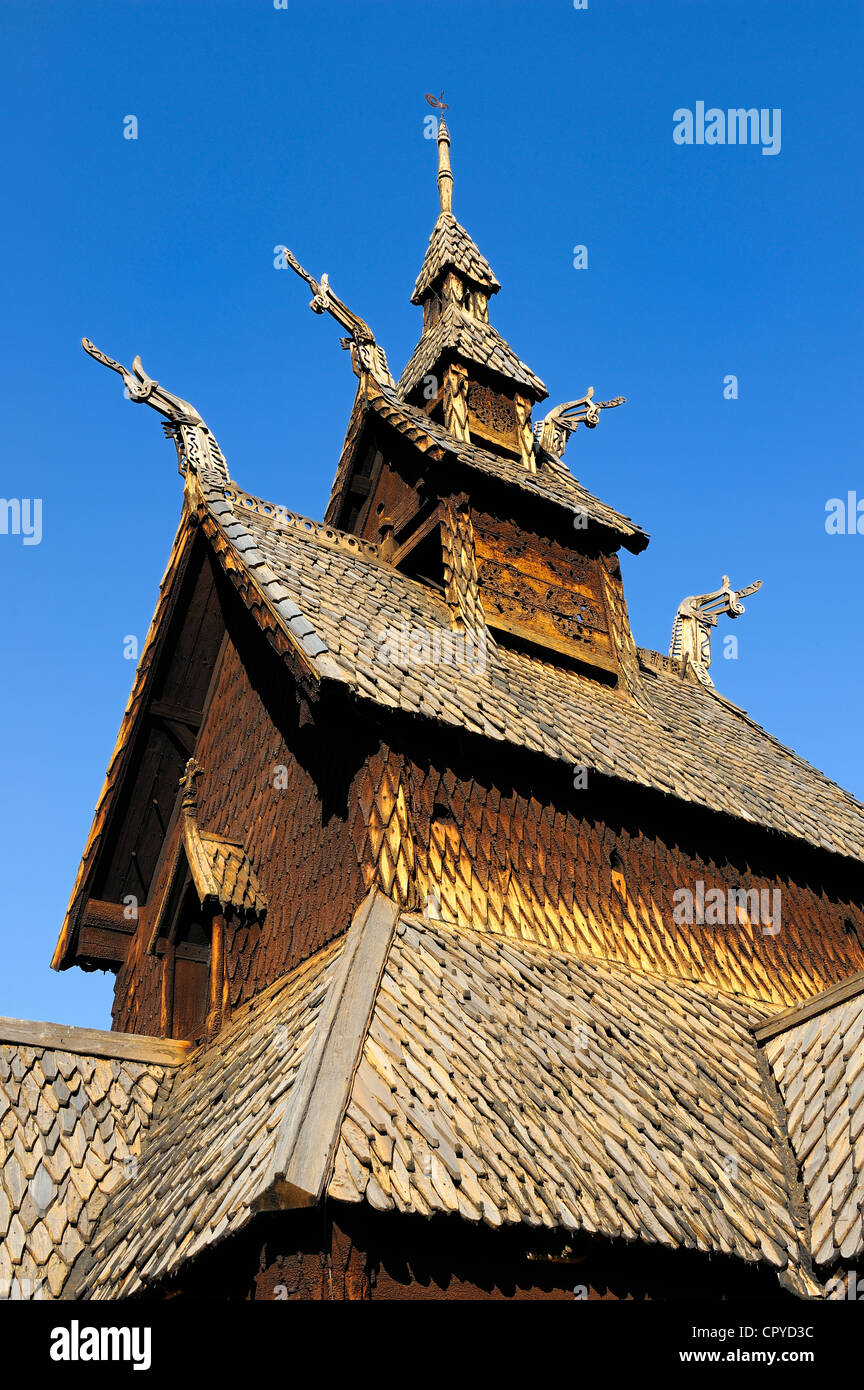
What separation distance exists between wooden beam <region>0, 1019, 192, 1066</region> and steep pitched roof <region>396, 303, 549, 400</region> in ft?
31.1

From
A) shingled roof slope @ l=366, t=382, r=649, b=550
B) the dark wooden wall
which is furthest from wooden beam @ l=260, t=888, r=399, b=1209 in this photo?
shingled roof slope @ l=366, t=382, r=649, b=550

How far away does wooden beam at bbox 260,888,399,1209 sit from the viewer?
5766mm

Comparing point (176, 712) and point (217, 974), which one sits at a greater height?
point (176, 712)

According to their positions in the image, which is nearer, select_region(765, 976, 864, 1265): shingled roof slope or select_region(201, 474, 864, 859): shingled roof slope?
select_region(765, 976, 864, 1265): shingled roof slope

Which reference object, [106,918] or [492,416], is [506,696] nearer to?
[106,918]

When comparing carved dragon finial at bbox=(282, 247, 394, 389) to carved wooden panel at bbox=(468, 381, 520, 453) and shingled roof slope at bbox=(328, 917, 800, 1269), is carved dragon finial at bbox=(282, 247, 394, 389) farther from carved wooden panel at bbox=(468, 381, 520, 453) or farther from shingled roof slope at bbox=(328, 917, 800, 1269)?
shingled roof slope at bbox=(328, 917, 800, 1269)

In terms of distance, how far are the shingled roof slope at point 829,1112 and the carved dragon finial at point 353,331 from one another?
9.24m

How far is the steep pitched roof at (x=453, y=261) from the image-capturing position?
18.2m

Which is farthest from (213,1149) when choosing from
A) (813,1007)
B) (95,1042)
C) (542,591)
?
(542,591)

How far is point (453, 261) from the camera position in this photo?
1808 cm

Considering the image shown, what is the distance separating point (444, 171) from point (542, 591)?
33.7ft

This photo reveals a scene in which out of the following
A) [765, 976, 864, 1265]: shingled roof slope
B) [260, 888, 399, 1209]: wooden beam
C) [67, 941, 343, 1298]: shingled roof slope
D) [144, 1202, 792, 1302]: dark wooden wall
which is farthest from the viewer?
[765, 976, 864, 1265]: shingled roof slope

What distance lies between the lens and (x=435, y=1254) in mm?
6293
